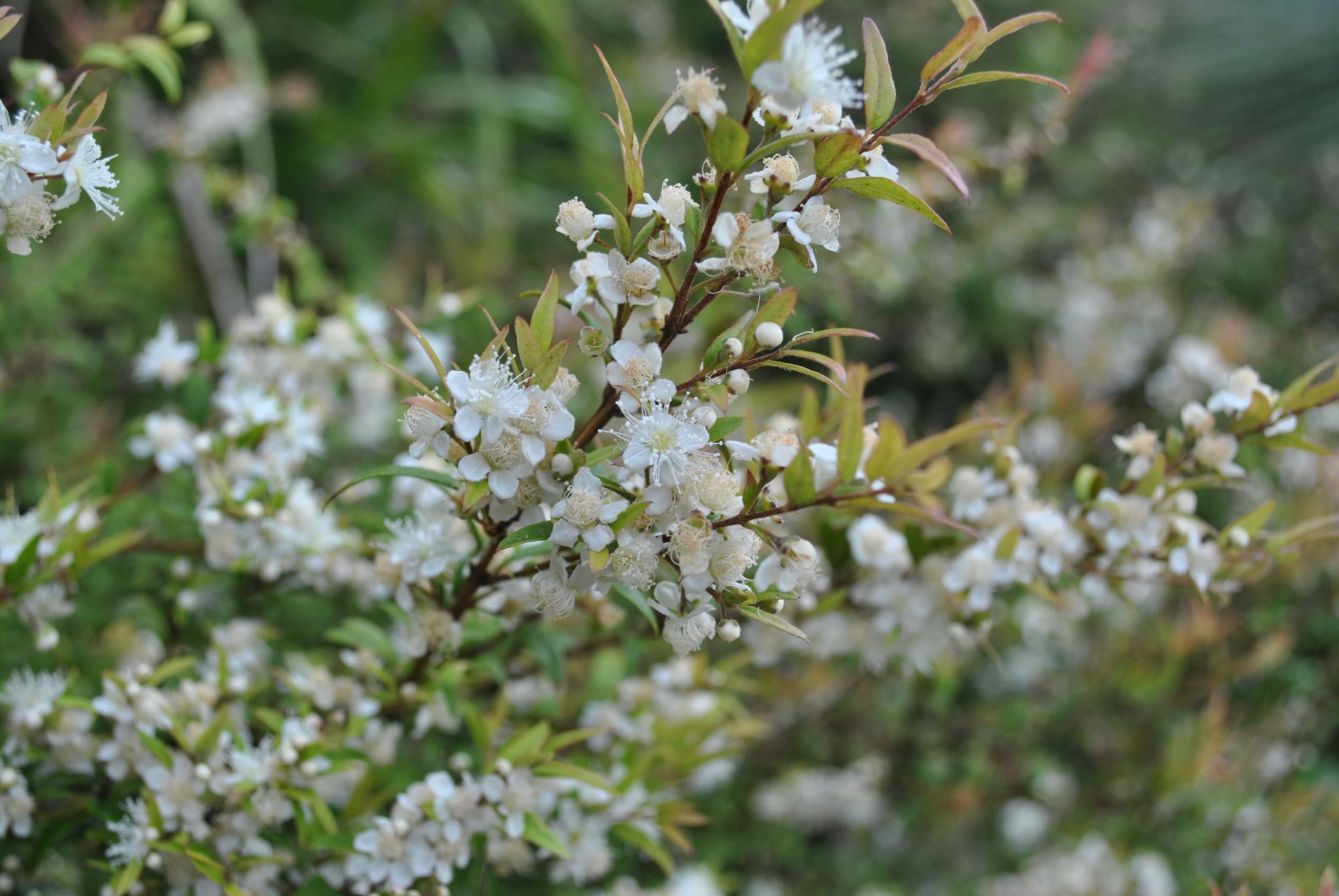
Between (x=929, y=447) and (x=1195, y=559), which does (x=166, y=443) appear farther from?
(x=1195, y=559)

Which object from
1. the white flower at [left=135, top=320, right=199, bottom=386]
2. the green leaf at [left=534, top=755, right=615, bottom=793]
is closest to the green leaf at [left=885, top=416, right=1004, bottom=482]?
the green leaf at [left=534, top=755, right=615, bottom=793]

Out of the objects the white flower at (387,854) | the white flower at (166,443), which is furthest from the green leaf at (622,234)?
the white flower at (166,443)

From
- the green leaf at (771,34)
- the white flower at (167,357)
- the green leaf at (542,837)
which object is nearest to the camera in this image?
the green leaf at (771,34)

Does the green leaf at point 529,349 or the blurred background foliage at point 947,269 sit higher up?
the green leaf at point 529,349

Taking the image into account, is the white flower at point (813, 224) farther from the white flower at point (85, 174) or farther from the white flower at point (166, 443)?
the white flower at point (166, 443)

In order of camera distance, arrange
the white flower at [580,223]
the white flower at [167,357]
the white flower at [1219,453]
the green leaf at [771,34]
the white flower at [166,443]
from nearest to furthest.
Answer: the green leaf at [771,34]
the white flower at [580,223]
the white flower at [1219,453]
the white flower at [166,443]
the white flower at [167,357]

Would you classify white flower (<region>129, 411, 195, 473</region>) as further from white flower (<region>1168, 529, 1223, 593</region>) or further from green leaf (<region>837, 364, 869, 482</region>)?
white flower (<region>1168, 529, 1223, 593</region>)

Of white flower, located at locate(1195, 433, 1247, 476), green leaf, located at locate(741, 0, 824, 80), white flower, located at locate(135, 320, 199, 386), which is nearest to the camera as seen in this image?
green leaf, located at locate(741, 0, 824, 80)
